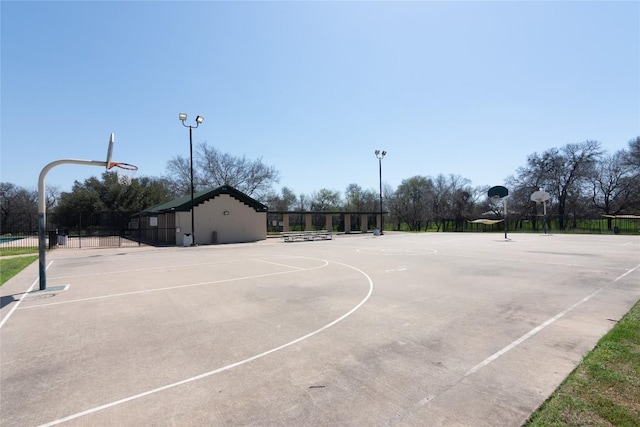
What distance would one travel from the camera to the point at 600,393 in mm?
3600

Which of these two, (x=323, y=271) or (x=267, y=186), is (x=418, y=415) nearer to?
(x=323, y=271)

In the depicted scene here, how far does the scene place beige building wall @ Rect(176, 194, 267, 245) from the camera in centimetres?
2788

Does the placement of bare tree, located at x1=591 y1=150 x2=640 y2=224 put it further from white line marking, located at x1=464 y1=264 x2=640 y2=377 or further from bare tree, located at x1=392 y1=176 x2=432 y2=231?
white line marking, located at x1=464 y1=264 x2=640 y2=377

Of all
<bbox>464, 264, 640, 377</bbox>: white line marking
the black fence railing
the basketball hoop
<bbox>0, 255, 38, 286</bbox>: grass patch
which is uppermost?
the basketball hoop

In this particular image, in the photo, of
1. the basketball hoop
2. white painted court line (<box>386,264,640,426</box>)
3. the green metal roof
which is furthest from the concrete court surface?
the green metal roof

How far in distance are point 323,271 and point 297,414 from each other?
30.6 ft

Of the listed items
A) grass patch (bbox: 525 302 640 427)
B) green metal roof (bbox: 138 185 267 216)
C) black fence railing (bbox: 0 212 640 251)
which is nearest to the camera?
grass patch (bbox: 525 302 640 427)

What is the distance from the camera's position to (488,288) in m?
9.43

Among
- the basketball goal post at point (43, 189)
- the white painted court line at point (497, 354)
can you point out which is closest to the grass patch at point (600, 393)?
the white painted court line at point (497, 354)

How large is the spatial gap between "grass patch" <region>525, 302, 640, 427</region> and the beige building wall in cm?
2708

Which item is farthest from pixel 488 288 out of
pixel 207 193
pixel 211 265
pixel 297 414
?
pixel 207 193

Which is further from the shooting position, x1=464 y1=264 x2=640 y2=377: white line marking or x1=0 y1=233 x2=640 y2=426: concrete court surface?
x1=464 y1=264 x2=640 y2=377: white line marking

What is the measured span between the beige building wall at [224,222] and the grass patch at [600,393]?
27.1 meters

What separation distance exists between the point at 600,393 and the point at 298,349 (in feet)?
12.0
